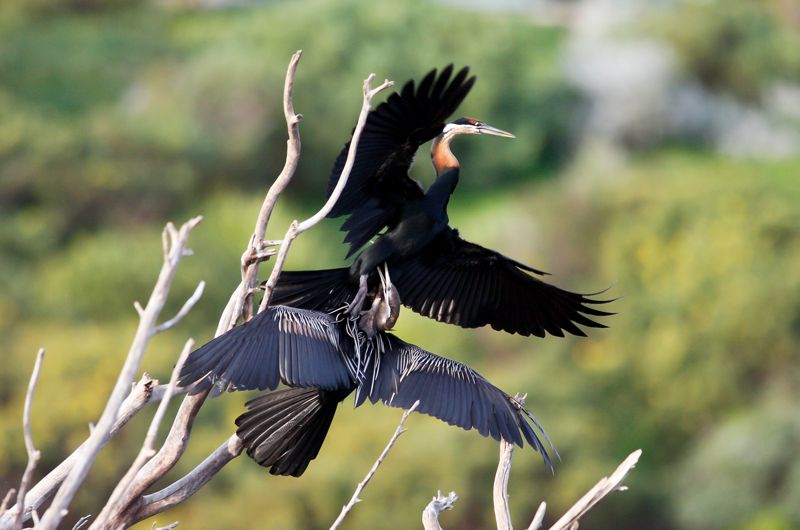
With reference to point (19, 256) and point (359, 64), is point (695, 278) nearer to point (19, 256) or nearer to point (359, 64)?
point (359, 64)

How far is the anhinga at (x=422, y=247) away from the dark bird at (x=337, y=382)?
208 millimetres

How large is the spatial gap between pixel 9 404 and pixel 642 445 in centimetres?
1125

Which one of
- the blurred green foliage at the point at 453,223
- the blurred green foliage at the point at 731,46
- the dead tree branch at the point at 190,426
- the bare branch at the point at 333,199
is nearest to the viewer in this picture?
the bare branch at the point at 333,199

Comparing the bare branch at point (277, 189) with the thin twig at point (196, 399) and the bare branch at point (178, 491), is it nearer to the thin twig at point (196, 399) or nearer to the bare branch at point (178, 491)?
the thin twig at point (196, 399)

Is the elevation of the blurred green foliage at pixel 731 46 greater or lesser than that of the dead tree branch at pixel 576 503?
greater

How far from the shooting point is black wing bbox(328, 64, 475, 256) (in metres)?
4.75

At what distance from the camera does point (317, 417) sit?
16.3ft

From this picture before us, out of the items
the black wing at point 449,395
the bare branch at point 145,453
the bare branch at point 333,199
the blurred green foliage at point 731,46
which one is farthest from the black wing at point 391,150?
the blurred green foliage at point 731,46

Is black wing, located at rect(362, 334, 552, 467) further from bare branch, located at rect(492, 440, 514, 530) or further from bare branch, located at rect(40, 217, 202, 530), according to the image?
bare branch, located at rect(40, 217, 202, 530)

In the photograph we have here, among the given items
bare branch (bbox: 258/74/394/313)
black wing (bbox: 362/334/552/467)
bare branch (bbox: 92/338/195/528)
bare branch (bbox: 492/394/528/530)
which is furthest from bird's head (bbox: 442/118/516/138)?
bare branch (bbox: 92/338/195/528)

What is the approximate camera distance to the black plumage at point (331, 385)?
4.55m

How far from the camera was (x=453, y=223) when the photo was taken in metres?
28.7

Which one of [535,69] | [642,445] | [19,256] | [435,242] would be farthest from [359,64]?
[435,242]

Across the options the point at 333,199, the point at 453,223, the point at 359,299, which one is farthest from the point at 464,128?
the point at 453,223
